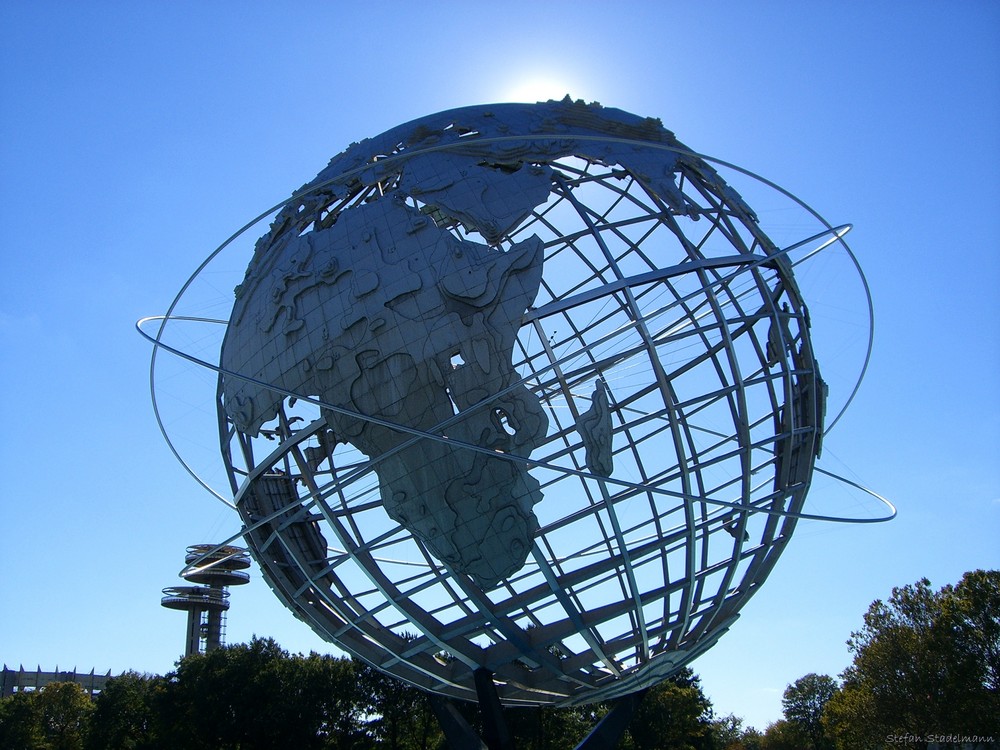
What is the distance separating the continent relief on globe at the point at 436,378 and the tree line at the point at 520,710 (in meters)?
13.0

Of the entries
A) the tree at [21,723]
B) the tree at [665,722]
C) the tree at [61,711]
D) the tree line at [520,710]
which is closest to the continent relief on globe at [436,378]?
the tree line at [520,710]

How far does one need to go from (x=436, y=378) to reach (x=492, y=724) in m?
3.87

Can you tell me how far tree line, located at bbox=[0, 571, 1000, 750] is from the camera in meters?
22.0

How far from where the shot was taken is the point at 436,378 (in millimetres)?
8164

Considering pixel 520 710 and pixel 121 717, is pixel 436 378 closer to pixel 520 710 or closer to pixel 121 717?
pixel 520 710

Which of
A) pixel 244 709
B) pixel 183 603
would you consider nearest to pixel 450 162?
pixel 244 709

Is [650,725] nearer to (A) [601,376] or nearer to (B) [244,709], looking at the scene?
(B) [244,709]

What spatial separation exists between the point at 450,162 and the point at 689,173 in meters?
3.20

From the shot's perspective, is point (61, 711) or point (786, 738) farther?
point (786, 738)

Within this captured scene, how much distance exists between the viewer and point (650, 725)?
28.5 meters

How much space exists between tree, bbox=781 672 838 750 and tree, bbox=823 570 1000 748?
2352 centimetres

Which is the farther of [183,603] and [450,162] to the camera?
[183,603]

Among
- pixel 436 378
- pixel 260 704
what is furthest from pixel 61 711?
pixel 436 378

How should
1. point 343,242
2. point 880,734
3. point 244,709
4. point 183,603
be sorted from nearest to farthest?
point 343,242 → point 880,734 → point 244,709 → point 183,603
